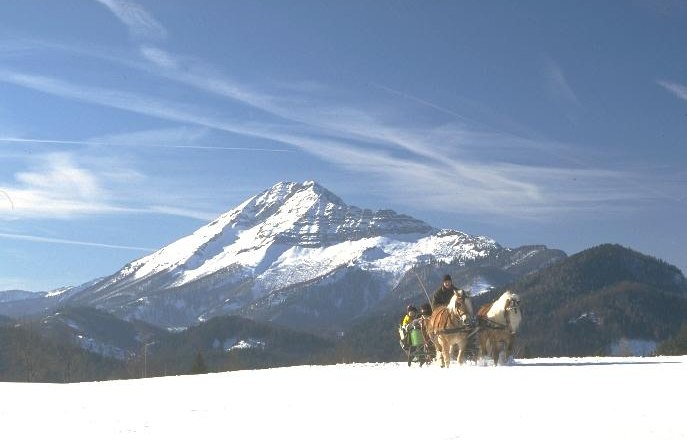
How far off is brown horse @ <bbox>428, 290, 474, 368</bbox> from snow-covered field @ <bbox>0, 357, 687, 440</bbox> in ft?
5.59

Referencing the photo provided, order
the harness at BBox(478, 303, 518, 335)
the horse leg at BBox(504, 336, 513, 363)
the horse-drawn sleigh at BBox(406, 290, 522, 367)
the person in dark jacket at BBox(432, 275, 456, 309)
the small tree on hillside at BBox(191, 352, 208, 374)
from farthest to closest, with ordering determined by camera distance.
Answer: the small tree on hillside at BBox(191, 352, 208, 374), the person in dark jacket at BBox(432, 275, 456, 309), the horse leg at BBox(504, 336, 513, 363), the harness at BBox(478, 303, 518, 335), the horse-drawn sleigh at BBox(406, 290, 522, 367)

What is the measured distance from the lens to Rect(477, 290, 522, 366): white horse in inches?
1001

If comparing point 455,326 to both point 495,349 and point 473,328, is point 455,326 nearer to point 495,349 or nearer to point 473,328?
point 473,328

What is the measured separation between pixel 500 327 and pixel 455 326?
1360 mm

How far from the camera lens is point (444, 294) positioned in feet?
93.8

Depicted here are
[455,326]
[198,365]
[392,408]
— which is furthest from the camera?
[198,365]

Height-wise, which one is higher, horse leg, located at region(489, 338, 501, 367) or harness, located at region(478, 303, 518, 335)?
harness, located at region(478, 303, 518, 335)

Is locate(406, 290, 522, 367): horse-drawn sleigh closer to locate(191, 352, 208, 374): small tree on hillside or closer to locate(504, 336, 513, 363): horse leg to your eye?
locate(504, 336, 513, 363): horse leg

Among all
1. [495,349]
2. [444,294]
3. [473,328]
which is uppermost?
[444,294]

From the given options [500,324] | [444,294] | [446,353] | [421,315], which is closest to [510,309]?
[500,324]

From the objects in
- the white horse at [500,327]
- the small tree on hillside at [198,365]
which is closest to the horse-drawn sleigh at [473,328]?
the white horse at [500,327]

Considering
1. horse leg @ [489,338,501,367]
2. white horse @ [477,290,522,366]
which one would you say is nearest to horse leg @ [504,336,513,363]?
white horse @ [477,290,522,366]

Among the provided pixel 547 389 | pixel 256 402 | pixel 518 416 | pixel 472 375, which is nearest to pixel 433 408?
pixel 518 416

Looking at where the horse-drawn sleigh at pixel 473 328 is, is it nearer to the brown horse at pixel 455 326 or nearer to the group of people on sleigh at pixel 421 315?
the brown horse at pixel 455 326
